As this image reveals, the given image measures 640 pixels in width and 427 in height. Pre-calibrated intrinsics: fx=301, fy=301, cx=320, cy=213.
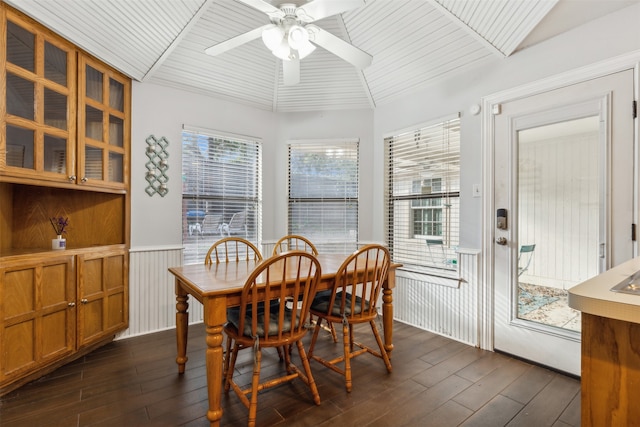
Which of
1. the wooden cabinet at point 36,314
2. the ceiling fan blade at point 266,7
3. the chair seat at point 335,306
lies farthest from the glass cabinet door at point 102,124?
the chair seat at point 335,306

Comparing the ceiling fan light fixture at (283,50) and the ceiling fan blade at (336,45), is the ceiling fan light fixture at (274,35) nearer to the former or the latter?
the ceiling fan light fixture at (283,50)

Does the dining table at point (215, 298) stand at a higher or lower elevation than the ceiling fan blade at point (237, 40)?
lower

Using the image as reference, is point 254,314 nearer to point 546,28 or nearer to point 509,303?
point 509,303

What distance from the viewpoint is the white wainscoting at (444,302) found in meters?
2.71

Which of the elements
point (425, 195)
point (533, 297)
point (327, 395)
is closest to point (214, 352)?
point (327, 395)

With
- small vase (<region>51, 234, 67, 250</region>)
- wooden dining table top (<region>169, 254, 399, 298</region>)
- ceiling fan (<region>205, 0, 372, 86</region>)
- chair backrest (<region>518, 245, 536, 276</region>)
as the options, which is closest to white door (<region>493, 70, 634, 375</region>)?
chair backrest (<region>518, 245, 536, 276</region>)

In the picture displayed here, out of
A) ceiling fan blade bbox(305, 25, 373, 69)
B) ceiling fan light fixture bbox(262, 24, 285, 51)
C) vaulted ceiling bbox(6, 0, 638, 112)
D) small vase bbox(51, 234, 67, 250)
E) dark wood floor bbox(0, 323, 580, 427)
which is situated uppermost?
vaulted ceiling bbox(6, 0, 638, 112)

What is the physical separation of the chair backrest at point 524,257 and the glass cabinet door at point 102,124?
3.55 metres

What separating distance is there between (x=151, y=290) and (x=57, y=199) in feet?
3.76

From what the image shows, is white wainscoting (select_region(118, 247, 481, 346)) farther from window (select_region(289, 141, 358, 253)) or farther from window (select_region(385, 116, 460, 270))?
window (select_region(289, 141, 358, 253))

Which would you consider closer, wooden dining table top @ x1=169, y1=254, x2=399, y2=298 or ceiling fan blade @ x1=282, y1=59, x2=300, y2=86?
wooden dining table top @ x1=169, y1=254, x2=399, y2=298

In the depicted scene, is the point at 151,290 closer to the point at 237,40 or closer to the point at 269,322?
the point at 269,322

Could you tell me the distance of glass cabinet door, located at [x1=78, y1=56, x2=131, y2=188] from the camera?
2.40 metres

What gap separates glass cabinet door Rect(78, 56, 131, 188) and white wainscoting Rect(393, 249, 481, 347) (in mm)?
3026
